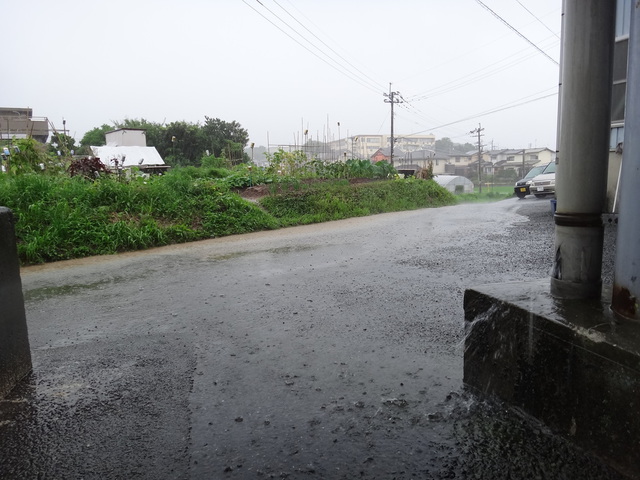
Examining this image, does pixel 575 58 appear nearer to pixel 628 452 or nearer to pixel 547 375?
pixel 547 375

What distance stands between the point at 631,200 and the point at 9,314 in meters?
3.69

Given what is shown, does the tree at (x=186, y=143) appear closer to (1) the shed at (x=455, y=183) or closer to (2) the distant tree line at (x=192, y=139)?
(2) the distant tree line at (x=192, y=139)

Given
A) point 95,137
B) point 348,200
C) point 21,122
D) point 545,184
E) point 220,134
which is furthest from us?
point 95,137

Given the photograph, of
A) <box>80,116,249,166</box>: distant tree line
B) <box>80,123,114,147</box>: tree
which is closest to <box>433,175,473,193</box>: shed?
<box>80,116,249,166</box>: distant tree line

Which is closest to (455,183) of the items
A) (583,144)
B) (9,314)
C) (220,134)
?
(220,134)

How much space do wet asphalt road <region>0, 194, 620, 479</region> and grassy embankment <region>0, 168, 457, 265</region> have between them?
2.20 m

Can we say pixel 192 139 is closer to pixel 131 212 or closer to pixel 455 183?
pixel 455 183

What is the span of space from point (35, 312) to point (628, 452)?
17.2 feet

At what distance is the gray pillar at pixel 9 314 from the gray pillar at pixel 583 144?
11.2 ft

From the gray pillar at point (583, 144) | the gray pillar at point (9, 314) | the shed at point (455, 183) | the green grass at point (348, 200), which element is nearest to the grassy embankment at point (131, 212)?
the green grass at point (348, 200)

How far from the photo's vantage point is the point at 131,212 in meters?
9.94

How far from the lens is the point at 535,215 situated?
503 inches

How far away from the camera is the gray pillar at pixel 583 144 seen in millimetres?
2398

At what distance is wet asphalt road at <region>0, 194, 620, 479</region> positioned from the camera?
2.21m
